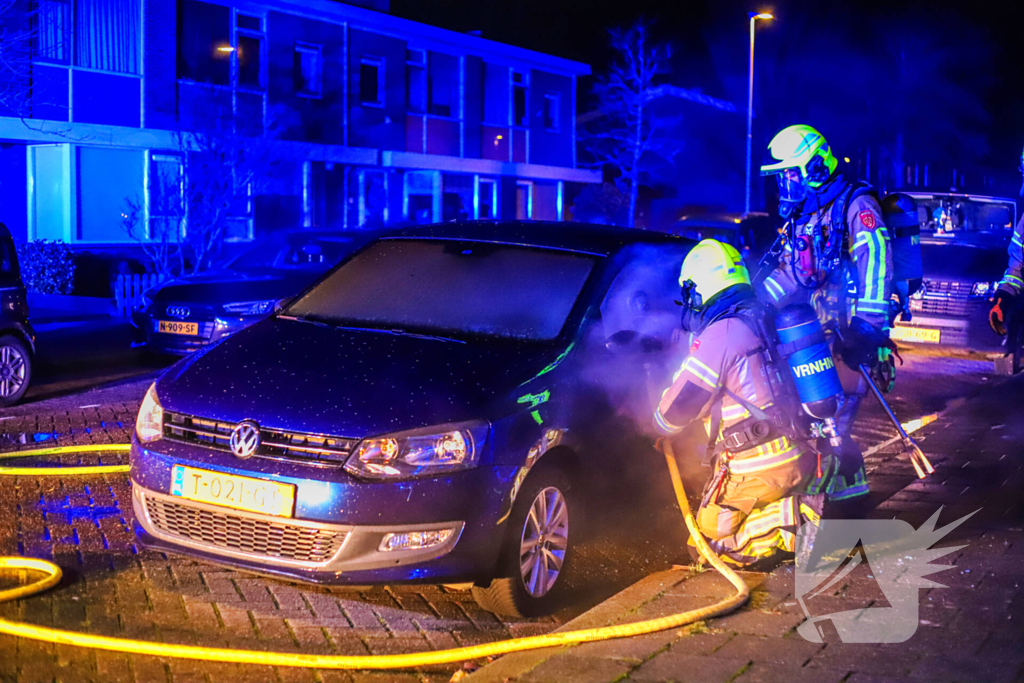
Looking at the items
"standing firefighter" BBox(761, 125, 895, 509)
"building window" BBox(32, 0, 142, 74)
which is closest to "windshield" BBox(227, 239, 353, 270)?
"standing firefighter" BBox(761, 125, 895, 509)

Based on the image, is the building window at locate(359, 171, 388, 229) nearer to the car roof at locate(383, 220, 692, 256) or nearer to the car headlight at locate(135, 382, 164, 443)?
the car roof at locate(383, 220, 692, 256)

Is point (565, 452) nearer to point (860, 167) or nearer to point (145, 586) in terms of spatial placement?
point (145, 586)

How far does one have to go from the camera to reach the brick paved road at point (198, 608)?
3.98m

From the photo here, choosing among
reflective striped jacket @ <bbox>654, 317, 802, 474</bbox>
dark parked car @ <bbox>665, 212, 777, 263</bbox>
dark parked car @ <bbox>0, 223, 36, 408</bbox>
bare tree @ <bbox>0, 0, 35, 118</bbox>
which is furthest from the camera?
dark parked car @ <bbox>665, 212, 777, 263</bbox>

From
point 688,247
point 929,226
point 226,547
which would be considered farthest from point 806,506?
point 929,226

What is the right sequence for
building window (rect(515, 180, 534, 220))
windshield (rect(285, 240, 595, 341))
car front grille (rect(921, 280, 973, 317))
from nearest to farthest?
1. windshield (rect(285, 240, 595, 341))
2. car front grille (rect(921, 280, 973, 317))
3. building window (rect(515, 180, 534, 220))

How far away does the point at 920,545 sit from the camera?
5367 mm

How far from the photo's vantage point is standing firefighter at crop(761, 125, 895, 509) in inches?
239

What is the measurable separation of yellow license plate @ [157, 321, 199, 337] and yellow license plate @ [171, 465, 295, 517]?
Result: 288 inches

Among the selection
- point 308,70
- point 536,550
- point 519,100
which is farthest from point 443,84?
point 536,550

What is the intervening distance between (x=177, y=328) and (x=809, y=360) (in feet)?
26.4

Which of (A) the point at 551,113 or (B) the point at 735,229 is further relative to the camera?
(A) the point at 551,113

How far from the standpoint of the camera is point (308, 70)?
89.5 ft

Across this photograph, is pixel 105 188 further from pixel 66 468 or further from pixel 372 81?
pixel 66 468
